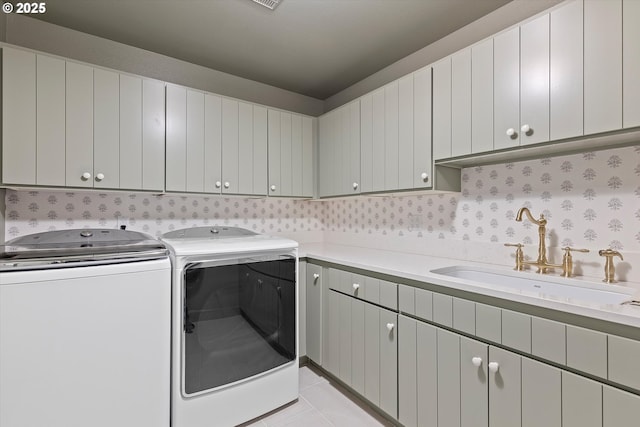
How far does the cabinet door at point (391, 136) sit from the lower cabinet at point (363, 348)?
865 millimetres

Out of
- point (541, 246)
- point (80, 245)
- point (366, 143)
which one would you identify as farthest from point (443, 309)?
point (80, 245)

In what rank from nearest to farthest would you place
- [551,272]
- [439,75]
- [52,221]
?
[551,272] < [439,75] < [52,221]

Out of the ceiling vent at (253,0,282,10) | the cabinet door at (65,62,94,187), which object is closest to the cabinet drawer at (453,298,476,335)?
the ceiling vent at (253,0,282,10)

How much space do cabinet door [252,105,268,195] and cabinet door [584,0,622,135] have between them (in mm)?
2010

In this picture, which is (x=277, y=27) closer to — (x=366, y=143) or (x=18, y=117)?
(x=366, y=143)

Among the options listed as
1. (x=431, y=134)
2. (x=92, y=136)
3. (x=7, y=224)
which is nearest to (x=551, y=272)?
(x=431, y=134)

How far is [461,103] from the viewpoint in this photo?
5.47 feet

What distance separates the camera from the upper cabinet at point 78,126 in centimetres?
161

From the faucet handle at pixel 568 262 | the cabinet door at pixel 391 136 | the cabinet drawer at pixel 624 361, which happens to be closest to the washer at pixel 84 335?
the cabinet door at pixel 391 136

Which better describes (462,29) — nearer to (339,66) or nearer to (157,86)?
(339,66)

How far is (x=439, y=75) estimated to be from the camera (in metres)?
1.78

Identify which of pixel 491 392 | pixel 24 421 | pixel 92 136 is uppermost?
pixel 92 136

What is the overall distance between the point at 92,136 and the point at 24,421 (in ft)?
4.78

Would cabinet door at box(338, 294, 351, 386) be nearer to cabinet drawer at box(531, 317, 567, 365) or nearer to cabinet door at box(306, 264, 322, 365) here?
cabinet door at box(306, 264, 322, 365)
